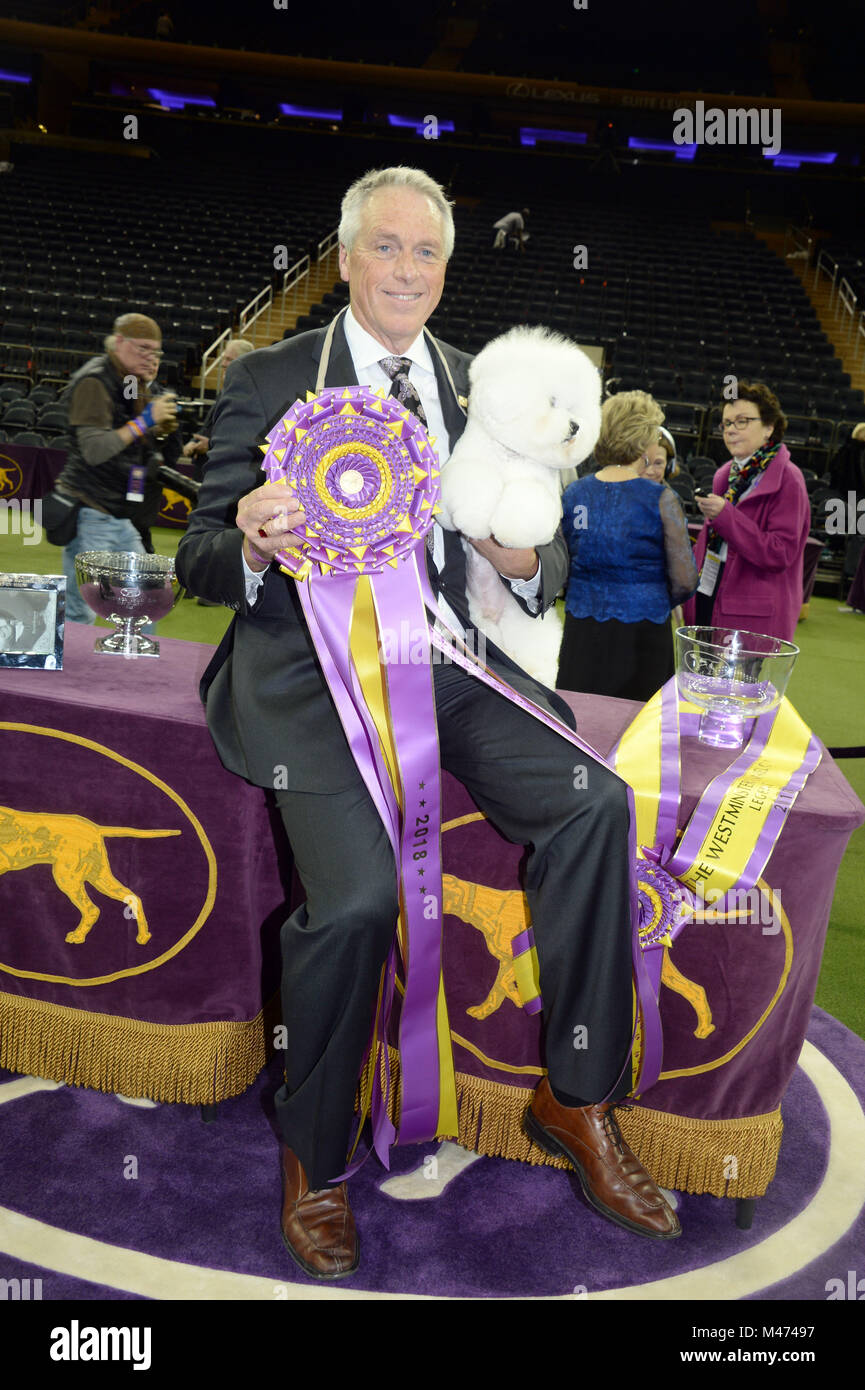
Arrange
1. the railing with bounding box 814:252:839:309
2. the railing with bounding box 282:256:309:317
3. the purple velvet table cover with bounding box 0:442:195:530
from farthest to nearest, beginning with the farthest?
the railing with bounding box 814:252:839:309
the railing with bounding box 282:256:309:317
the purple velvet table cover with bounding box 0:442:195:530

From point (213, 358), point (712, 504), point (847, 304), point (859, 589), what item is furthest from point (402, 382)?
point (847, 304)

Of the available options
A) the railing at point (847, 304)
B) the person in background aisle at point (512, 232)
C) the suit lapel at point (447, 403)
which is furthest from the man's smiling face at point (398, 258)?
the person in background aisle at point (512, 232)

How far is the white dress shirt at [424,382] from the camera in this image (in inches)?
69.2

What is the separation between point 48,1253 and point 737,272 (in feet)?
52.4

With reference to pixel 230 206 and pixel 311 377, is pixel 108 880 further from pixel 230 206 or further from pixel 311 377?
pixel 230 206

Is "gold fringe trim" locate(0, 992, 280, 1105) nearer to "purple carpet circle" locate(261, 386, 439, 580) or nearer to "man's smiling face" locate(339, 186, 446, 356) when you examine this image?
"purple carpet circle" locate(261, 386, 439, 580)

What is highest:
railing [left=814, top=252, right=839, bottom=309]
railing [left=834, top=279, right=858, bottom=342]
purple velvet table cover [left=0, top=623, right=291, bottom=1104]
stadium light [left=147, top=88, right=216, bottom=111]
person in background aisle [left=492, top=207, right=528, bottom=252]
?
stadium light [left=147, top=88, right=216, bottom=111]

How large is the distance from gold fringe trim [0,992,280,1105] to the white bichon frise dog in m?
0.99

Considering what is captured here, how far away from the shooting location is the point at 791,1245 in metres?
1.71

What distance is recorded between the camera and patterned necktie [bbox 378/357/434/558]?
1.74 metres

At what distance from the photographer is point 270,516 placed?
1.50 m

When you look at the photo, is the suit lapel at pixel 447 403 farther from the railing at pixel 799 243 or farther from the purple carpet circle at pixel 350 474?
the railing at pixel 799 243

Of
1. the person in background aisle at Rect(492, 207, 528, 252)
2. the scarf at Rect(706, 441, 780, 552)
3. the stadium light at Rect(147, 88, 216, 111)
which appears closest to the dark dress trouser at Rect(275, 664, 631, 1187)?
the scarf at Rect(706, 441, 780, 552)
